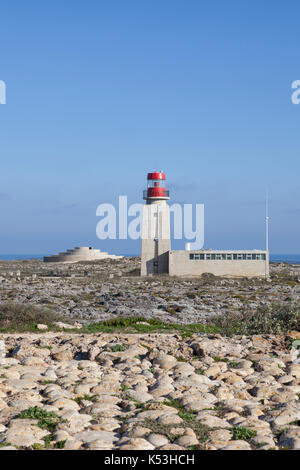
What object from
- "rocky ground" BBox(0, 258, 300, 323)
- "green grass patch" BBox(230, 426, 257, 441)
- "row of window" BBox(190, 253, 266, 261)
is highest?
"row of window" BBox(190, 253, 266, 261)

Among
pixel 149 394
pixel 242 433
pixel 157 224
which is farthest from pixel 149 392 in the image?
pixel 157 224

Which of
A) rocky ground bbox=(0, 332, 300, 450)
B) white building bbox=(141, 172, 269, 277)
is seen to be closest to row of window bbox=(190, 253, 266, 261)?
white building bbox=(141, 172, 269, 277)

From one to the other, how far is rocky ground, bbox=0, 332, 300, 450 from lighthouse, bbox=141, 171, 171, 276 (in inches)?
1300

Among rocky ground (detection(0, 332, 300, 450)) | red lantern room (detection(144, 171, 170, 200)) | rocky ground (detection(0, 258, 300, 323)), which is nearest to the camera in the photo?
rocky ground (detection(0, 332, 300, 450))

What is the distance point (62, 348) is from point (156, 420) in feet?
19.1

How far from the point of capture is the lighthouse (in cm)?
4828

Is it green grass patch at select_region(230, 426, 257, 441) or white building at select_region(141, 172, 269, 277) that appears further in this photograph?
white building at select_region(141, 172, 269, 277)

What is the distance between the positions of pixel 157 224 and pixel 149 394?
1502 inches

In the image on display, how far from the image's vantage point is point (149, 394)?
1070 cm

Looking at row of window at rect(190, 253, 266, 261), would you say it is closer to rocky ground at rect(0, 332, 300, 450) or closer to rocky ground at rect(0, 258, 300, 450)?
rocky ground at rect(0, 258, 300, 450)

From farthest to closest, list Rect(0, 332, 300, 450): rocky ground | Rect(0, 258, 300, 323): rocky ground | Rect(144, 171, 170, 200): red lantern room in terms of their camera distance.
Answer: Rect(144, 171, 170, 200): red lantern room → Rect(0, 258, 300, 323): rocky ground → Rect(0, 332, 300, 450): rocky ground

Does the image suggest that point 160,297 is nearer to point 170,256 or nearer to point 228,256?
point 170,256

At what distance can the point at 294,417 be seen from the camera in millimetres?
9156
